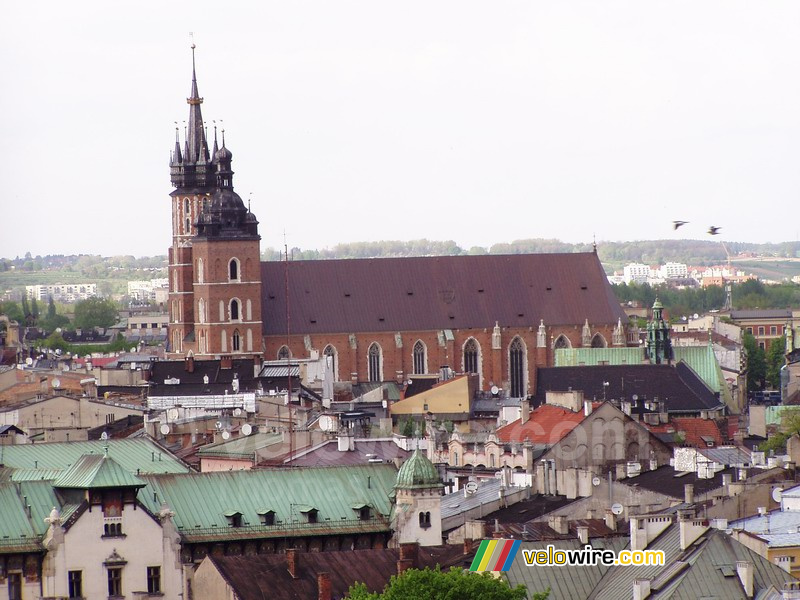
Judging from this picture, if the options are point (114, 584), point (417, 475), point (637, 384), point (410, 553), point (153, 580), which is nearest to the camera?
point (410, 553)

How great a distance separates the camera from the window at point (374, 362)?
147625mm

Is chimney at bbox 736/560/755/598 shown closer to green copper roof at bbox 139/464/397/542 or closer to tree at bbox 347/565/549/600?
tree at bbox 347/565/549/600

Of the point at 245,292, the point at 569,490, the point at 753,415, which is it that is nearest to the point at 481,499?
the point at 569,490

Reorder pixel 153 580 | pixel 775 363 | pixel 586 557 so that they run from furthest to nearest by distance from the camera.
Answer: pixel 775 363, pixel 153 580, pixel 586 557

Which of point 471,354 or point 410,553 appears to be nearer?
point 410,553

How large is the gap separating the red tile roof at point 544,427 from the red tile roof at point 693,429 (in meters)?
5.40

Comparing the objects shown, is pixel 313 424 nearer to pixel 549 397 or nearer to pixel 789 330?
pixel 549 397

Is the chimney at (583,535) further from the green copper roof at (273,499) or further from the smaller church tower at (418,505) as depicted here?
the green copper roof at (273,499)

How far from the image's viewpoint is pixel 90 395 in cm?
11794

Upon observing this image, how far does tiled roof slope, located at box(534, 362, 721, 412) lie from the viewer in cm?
11712

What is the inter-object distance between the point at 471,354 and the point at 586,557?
303 feet

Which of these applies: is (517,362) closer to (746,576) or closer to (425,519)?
(425,519)

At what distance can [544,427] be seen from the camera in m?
90.6

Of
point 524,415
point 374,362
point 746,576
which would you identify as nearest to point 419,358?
point 374,362
